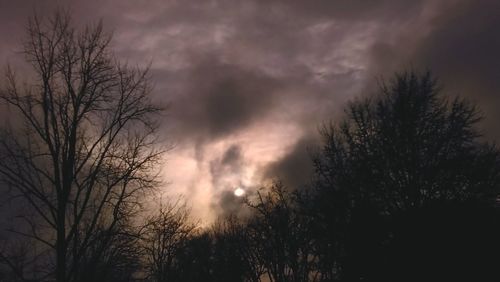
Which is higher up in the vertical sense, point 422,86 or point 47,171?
point 422,86

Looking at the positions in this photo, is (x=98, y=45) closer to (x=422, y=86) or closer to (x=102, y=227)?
(x=102, y=227)

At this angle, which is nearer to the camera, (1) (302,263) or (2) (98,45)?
(2) (98,45)

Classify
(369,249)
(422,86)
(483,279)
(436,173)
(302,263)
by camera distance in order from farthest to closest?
1. (302,263)
2. (369,249)
3. (422,86)
4. (436,173)
5. (483,279)

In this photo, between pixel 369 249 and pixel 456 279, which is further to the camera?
pixel 369 249

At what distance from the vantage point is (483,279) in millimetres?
23016

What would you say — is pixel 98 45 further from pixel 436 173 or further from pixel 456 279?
pixel 456 279

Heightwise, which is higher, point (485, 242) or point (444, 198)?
point (444, 198)

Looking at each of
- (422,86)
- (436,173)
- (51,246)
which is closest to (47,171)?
(51,246)

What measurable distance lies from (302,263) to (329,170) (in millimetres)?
12056

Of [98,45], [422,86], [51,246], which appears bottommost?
[51,246]

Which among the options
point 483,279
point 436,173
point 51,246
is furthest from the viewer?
point 436,173

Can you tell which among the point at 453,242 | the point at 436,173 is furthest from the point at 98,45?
the point at 453,242

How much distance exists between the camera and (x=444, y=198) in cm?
2488

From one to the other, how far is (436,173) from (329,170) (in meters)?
7.59
